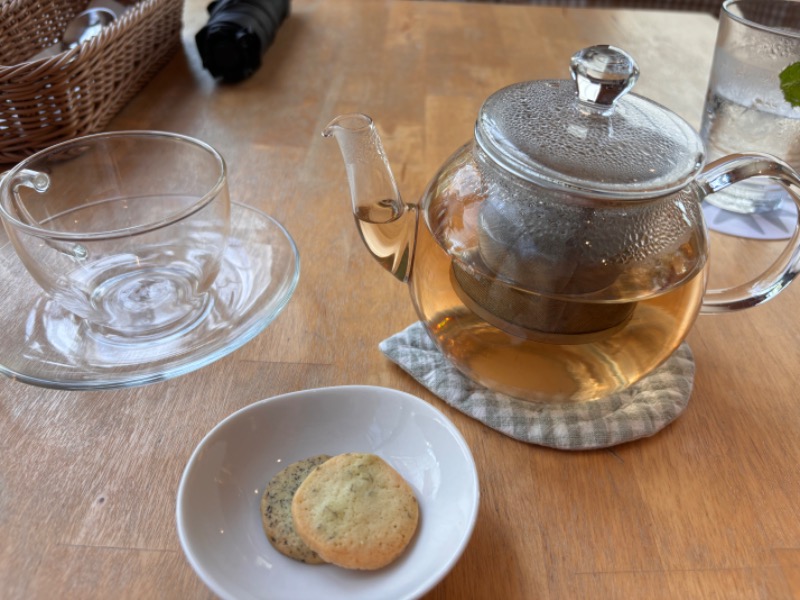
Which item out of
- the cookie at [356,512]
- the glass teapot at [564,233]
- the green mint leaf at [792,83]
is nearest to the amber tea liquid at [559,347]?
the glass teapot at [564,233]

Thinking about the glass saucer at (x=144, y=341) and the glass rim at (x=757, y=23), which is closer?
the glass saucer at (x=144, y=341)

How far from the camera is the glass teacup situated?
52cm

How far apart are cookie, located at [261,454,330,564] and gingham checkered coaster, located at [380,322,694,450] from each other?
4.3 inches

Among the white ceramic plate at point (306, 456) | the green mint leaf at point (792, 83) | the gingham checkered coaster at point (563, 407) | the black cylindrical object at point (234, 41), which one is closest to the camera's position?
the white ceramic plate at point (306, 456)

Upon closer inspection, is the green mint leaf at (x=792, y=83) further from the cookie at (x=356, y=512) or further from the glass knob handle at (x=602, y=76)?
the cookie at (x=356, y=512)

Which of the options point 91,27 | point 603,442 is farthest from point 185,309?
point 91,27

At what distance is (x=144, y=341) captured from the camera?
1.70ft

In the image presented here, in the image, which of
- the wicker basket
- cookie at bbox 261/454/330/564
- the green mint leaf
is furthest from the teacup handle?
the wicker basket

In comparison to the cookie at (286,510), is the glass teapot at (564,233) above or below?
above

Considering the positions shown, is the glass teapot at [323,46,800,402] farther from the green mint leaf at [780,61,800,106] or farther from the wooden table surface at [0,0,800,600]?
the green mint leaf at [780,61,800,106]

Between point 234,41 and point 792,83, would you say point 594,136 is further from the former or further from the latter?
point 234,41

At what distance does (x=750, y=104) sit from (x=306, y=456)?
0.57 metres

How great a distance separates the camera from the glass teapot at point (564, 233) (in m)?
0.41

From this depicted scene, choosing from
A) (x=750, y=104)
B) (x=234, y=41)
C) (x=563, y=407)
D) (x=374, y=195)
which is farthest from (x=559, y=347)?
(x=234, y=41)
